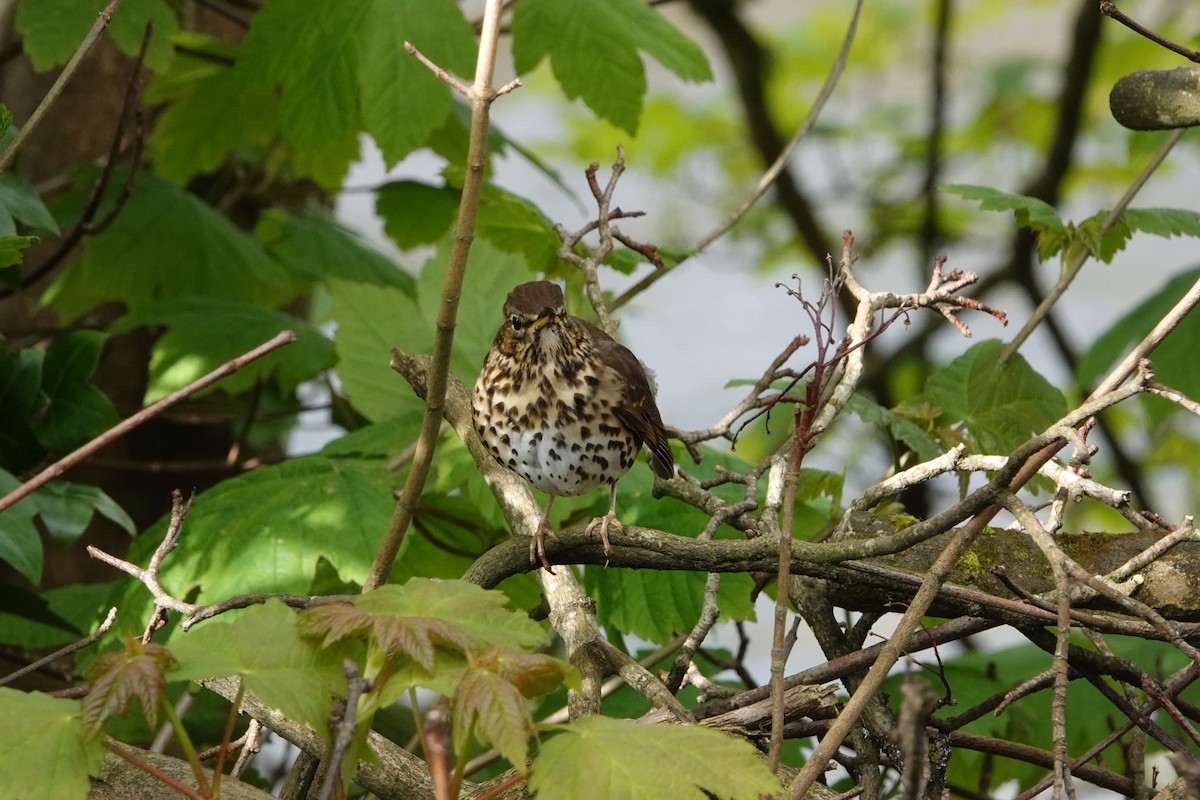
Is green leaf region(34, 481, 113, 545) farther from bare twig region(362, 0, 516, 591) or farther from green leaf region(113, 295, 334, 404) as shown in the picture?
bare twig region(362, 0, 516, 591)

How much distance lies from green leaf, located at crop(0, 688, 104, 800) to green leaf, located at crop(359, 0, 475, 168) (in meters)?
1.55

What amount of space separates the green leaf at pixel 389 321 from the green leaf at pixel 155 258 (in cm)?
71

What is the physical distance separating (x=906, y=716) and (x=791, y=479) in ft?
1.14

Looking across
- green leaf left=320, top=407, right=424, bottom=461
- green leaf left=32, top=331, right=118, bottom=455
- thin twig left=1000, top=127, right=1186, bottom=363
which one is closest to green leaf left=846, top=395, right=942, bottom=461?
thin twig left=1000, top=127, right=1186, bottom=363

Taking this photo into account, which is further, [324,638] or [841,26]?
[841,26]

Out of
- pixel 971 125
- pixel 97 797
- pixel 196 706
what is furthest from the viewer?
pixel 971 125

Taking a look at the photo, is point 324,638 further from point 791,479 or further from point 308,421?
point 308,421

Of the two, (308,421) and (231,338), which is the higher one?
(308,421)

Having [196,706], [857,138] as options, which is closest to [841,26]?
[857,138]

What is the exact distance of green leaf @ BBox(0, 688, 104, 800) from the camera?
3.72 ft

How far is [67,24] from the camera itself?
255cm

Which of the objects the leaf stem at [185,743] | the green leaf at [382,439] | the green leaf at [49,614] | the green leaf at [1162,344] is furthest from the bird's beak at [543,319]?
the green leaf at [1162,344]

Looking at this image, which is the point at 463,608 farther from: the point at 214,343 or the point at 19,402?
the point at 214,343

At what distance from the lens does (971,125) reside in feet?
19.2
